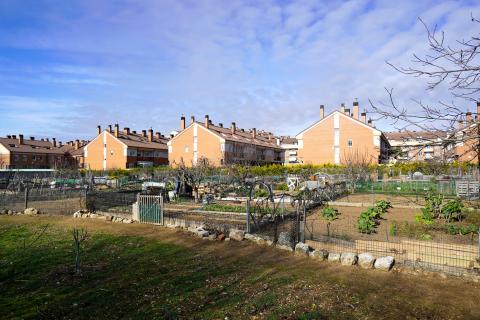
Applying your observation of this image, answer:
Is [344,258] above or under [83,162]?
under

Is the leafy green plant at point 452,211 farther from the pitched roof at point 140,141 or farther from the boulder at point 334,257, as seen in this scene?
the pitched roof at point 140,141

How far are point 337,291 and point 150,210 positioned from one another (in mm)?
9577

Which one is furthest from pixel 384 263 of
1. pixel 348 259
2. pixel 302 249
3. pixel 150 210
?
pixel 150 210

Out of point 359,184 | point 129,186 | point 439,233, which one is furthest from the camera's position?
point 129,186

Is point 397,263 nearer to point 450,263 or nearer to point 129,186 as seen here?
point 450,263

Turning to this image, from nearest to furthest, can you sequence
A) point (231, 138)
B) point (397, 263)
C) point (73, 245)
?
point (397, 263) < point (73, 245) < point (231, 138)

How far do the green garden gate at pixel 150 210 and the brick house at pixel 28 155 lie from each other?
50883 mm

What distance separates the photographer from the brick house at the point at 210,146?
5747cm

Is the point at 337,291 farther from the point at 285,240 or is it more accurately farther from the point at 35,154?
the point at 35,154

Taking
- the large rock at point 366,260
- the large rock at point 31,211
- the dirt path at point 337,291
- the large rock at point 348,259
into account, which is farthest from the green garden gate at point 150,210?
the large rock at point 366,260

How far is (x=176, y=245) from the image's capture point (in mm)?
11289

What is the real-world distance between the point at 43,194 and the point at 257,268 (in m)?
19.5

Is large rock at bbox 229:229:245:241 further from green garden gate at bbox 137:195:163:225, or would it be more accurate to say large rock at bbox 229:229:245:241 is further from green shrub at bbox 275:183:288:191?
green shrub at bbox 275:183:288:191

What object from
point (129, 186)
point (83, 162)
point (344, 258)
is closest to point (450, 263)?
point (344, 258)
